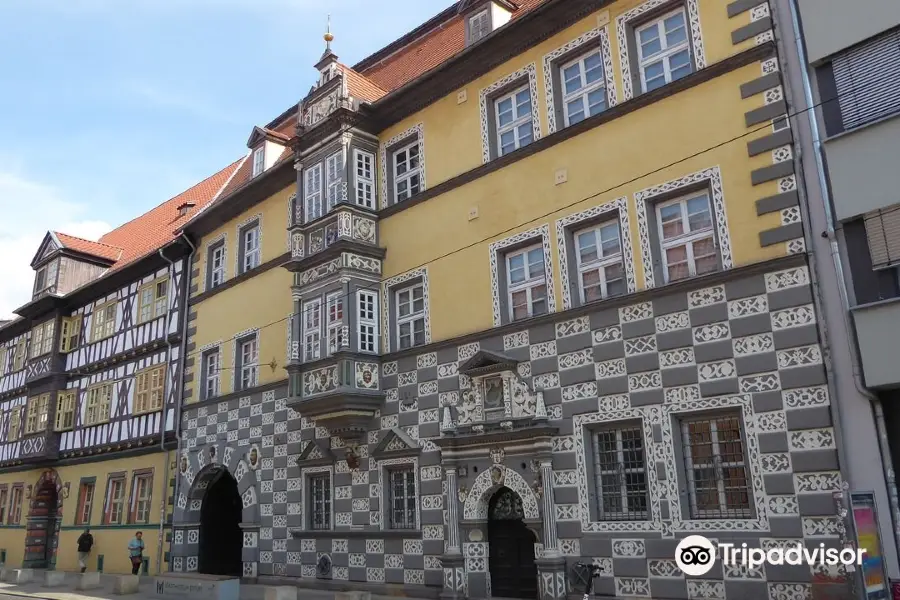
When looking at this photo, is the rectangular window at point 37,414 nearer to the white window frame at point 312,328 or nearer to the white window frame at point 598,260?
the white window frame at point 312,328

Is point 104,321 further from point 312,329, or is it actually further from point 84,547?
point 312,329

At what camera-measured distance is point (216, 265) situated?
2520 cm

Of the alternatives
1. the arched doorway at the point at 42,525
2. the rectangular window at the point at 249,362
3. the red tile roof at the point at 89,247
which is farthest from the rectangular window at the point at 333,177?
the arched doorway at the point at 42,525

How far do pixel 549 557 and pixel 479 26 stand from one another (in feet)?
38.2

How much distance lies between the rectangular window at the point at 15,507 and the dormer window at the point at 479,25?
28396 millimetres

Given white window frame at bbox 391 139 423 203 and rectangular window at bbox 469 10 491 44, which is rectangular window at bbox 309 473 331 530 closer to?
white window frame at bbox 391 139 423 203

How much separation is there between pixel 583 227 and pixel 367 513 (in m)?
8.27

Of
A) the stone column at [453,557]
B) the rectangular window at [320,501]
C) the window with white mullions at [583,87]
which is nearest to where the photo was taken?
the window with white mullions at [583,87]

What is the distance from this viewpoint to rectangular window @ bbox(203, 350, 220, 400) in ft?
77.7

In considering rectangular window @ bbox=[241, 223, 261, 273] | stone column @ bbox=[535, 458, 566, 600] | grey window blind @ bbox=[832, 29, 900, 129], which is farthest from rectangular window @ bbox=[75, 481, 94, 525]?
grey window blind @ bbox=[832, 29, 900, 129]

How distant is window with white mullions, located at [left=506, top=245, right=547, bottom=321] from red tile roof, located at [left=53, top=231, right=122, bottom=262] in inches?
916

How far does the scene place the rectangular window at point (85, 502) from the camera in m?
28.3

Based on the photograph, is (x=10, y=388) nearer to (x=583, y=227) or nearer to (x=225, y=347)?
(x=225, y=347)

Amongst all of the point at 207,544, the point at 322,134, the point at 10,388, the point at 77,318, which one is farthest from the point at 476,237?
the point at 10,388
